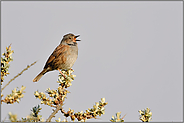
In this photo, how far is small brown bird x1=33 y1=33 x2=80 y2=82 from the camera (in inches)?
339

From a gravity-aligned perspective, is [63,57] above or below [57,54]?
below

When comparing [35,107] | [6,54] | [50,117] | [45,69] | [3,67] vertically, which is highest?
[45,69]

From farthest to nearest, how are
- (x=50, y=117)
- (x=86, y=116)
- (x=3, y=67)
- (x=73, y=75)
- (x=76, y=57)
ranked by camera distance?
(x=76, y=57) < (x=73, y=75) < (x=86, y=116) < (x=3, y=67) < (x=50, y=117)

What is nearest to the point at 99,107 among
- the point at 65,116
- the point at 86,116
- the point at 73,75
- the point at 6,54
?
the point at 86,116

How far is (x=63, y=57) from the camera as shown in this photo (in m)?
8.68

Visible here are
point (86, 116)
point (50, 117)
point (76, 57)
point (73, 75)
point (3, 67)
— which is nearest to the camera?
point (50, 117)

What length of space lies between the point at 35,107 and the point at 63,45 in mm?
5200

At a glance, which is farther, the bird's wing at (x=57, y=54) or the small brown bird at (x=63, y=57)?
the bird's wing at (x=57, y=54)

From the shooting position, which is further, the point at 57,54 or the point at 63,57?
the point at 57,54

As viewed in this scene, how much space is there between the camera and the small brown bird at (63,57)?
8609mm

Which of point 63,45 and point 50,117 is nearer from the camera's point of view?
point 50,117

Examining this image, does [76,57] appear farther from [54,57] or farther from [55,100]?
[55,100]

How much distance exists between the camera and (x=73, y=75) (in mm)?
5316

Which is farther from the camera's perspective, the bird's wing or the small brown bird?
the bird's wing
